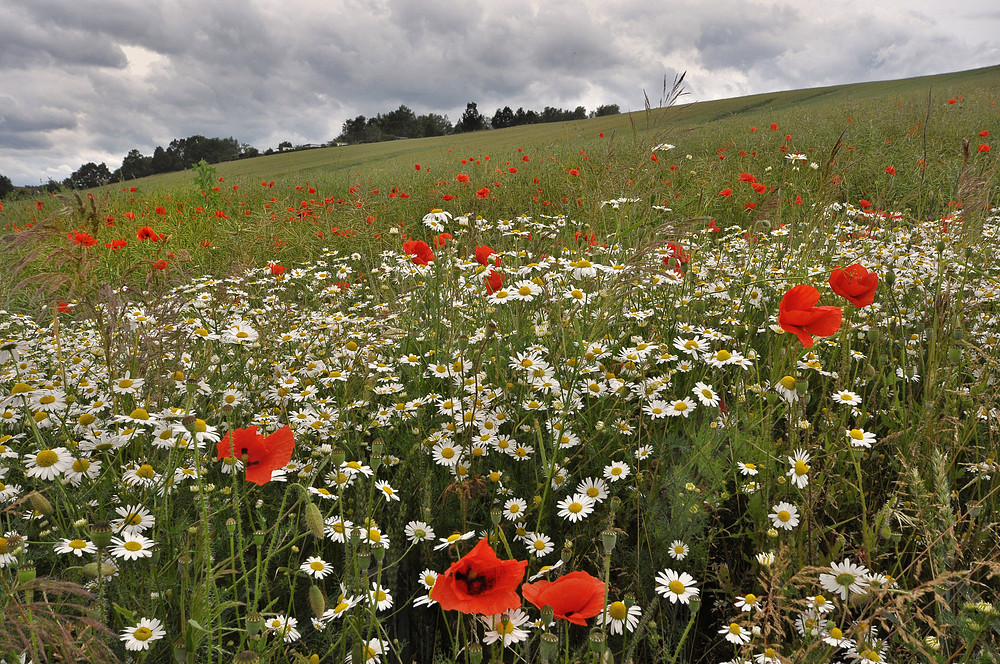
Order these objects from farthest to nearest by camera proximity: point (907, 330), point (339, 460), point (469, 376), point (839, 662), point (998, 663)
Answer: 1. point (907, 330)
2. point (469, 376)
3. point (839, 662)
4. point (339, 460)
5. point (998, 663)

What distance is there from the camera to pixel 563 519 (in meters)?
1.83

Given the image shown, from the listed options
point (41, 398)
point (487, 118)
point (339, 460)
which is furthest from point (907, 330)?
point (487, 118)

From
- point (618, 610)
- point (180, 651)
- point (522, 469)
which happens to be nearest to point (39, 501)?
point (180, 651)

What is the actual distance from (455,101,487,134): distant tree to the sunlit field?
56.1 metres

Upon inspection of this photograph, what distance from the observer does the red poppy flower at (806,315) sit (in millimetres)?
1679

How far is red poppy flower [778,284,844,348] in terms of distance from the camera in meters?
1.68

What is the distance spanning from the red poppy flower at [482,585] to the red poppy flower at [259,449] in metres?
0.63

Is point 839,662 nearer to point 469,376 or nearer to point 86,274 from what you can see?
point 469,376

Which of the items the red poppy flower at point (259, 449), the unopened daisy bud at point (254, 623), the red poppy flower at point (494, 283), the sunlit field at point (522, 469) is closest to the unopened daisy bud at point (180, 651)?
the sunlit field at point (522, 469)

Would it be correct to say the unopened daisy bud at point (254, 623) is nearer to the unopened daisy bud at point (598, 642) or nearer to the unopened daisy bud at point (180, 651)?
the unopened daisy bud at point (180, 651)

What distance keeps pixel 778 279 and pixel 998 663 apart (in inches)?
75.3

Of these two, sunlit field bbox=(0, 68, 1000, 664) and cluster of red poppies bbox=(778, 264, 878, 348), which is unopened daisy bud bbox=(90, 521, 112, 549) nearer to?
sunlit field bbox=(0, 68, 1000, 664)

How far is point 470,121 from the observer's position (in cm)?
5669

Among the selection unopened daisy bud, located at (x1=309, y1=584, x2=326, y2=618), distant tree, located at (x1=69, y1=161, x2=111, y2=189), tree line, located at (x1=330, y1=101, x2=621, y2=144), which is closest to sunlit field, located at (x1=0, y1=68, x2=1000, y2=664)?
unopened daisy bud, located at (x1=309, y1=584, x2=326, y2=618)
